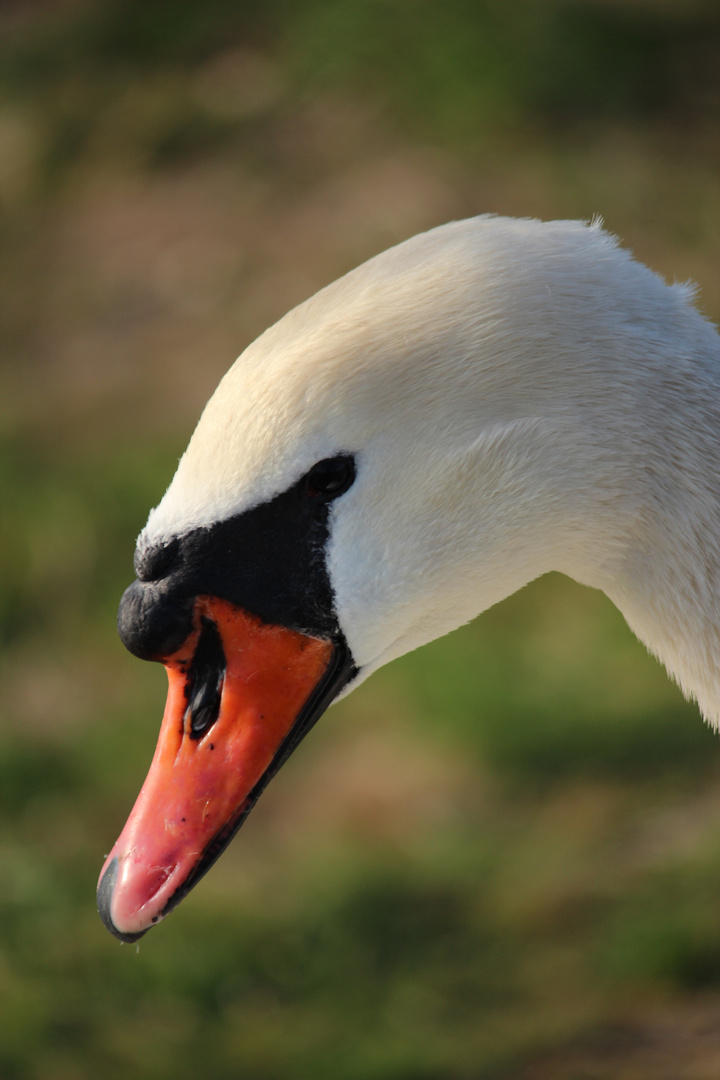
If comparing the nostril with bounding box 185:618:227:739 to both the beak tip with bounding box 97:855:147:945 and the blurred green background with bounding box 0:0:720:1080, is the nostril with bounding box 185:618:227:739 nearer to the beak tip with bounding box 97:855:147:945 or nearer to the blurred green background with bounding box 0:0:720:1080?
the beak tip with bounding box 97:855:147:945

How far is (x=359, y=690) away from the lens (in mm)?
4582

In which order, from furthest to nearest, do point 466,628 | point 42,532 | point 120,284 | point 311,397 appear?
point 120,284, point 42,532, point 466,628, point 311,397

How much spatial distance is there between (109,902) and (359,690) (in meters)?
2.63

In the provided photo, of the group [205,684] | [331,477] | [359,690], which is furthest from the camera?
[359,690]

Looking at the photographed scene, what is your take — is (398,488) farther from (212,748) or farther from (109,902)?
(109,902)

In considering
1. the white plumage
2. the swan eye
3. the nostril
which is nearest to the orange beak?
the nostril

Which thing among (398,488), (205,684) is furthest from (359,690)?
(398,488)

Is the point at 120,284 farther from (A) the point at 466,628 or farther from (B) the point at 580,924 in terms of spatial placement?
(B) the point at 580,924

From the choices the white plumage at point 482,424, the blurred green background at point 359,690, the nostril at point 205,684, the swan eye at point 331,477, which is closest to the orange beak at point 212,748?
the nostril at point 205,684

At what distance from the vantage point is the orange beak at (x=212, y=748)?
6.46ft

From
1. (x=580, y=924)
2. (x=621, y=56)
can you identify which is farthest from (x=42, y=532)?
(x=621, y=56)

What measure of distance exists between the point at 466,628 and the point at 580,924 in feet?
4.35

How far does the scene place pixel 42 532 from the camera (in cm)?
498

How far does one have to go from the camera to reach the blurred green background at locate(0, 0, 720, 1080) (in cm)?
337
